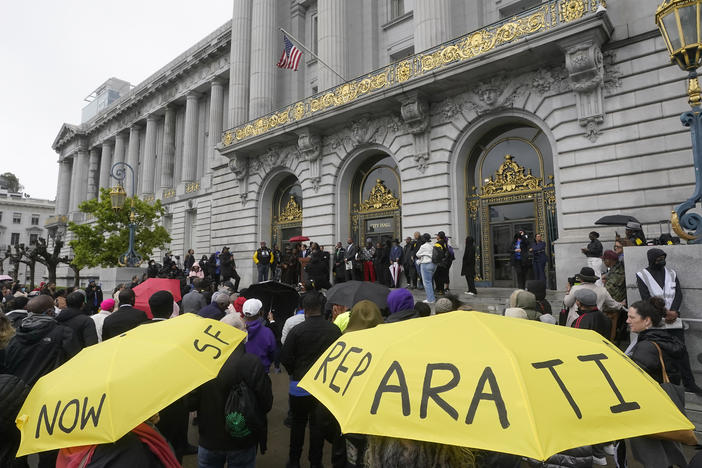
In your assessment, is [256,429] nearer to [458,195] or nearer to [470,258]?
[470,258]

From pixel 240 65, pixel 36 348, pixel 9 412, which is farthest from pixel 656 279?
pixel 240 65

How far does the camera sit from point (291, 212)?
23.0 meters

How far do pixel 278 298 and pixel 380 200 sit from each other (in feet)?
39.6

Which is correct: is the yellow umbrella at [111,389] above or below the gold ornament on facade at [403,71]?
below

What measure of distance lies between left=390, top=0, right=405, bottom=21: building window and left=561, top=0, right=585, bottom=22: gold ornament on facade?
12032 millimetres

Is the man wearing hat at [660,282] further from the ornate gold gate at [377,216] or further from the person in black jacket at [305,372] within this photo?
the ornate gold gate at [377,216]

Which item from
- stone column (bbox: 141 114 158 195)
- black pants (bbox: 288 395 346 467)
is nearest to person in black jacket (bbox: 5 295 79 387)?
black pants (bbox: 288 395 346 467)

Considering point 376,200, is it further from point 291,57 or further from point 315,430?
point 315,430

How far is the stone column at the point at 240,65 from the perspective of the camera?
87.2 ft

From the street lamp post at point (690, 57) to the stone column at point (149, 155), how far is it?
1821 inches

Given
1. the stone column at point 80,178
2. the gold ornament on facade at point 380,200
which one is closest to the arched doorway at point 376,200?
the gold ornament on facade at point 380,200

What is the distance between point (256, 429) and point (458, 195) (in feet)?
46.0

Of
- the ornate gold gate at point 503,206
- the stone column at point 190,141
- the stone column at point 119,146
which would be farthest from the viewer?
the stone column at point 119,146

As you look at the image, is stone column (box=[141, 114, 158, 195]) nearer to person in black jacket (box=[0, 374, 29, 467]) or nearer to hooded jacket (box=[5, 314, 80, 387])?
hooded jacket (box=[5, 314, 80, 387])
